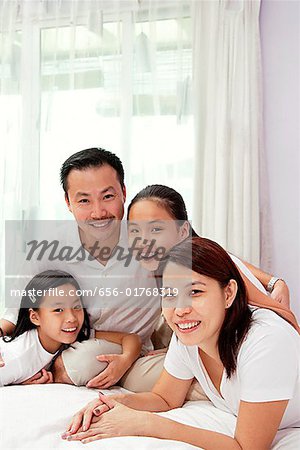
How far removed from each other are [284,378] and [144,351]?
0.83m

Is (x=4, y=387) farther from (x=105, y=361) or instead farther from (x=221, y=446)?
(x=221, y=446)

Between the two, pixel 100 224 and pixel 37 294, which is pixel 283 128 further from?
pixel 37 294

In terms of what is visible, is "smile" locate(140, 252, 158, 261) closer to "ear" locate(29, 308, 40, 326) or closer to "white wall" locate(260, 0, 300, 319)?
"ear" locate(29, 308, 40, 326)

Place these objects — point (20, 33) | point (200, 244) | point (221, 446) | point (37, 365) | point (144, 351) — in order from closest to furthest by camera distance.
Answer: point (221, 446)
point (200, 244)
point (37, 365)
point (144, 351)
point (20, 33)

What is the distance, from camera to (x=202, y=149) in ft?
10.3

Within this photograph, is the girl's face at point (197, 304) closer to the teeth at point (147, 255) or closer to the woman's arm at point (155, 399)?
the woman's arm at point (155, 399)

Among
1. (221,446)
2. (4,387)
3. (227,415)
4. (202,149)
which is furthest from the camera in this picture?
(202,149)

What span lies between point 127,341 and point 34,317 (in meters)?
0.32

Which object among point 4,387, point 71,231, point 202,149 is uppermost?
point 202,149

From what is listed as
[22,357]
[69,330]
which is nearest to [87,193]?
[69,330]

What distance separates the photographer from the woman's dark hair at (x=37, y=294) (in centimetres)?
201

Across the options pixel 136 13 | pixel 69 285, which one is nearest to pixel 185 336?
pixel 69 285

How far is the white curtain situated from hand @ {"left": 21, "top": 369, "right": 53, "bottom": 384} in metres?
1.32

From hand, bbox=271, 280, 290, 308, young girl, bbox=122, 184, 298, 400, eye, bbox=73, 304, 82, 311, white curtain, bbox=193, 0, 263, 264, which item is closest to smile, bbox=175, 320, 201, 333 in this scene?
young girl, bbox=122, 184, 298, 400
